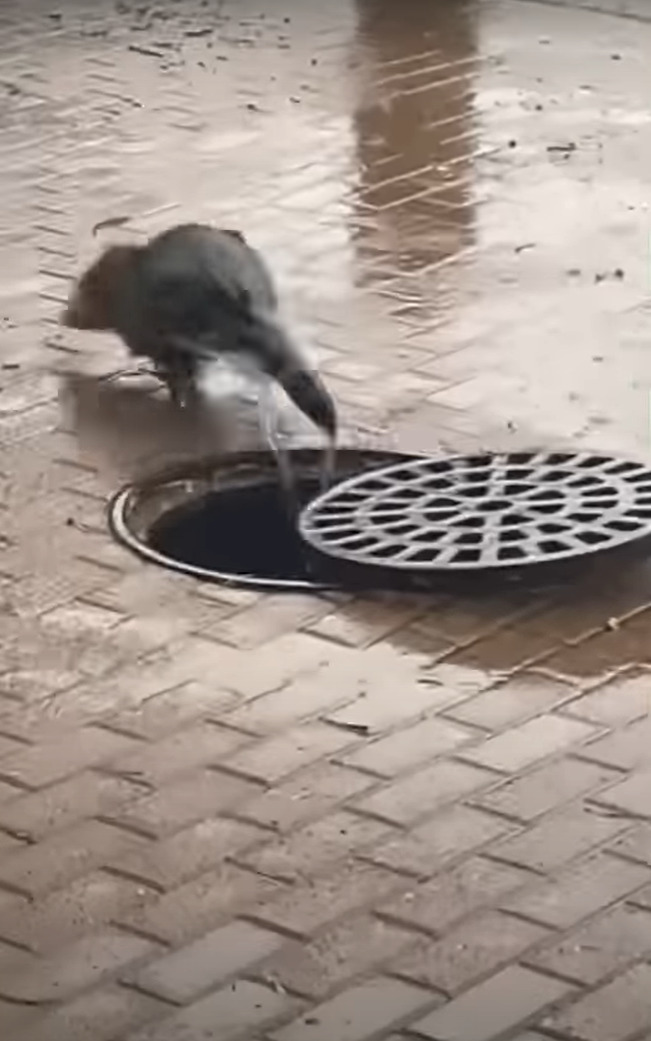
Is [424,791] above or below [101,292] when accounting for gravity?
below

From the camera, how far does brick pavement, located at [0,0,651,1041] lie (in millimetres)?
3910

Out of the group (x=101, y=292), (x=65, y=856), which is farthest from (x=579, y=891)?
(x=101, y=292)

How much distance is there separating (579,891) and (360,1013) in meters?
0.48

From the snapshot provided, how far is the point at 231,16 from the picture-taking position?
410 inches

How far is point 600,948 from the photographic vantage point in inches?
155

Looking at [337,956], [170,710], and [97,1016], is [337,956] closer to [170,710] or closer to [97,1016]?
[97,1016]

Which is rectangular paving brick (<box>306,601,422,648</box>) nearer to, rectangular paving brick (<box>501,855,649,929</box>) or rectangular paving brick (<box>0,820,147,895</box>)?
rectangular paving brick (<box>0,820,147,895</box>)

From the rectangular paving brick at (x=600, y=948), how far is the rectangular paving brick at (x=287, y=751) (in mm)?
708

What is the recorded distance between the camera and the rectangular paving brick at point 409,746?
453 centimetres

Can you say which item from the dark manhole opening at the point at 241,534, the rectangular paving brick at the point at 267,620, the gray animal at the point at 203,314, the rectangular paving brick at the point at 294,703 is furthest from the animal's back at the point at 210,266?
the rectangular paving brick at the point at 294,703

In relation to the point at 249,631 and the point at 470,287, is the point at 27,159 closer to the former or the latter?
the point at 470,287

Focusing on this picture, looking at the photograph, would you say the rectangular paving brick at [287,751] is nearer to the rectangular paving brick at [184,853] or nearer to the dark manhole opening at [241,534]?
the rectangular paving brick at [184,853]

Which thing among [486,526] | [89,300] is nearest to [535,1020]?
[486,526]

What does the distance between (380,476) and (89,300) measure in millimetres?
1287
